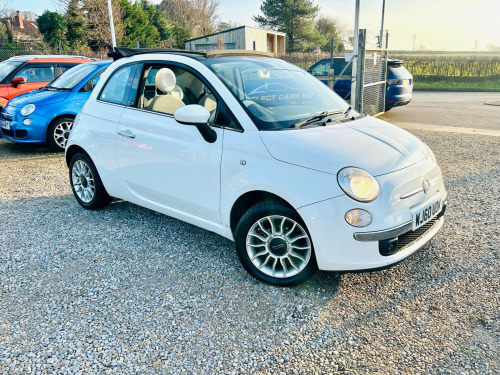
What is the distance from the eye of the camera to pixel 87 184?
15.7ft

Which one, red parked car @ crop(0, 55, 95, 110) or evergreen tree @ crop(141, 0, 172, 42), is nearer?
red parked car @ crop(0, 55, 95, 110)

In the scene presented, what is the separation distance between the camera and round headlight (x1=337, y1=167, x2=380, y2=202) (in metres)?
2.76

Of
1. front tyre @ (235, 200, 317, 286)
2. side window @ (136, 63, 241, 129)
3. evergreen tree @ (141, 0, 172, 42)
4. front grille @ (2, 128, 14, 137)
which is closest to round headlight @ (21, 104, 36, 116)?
front grille @ (2, 128, 14, 137)

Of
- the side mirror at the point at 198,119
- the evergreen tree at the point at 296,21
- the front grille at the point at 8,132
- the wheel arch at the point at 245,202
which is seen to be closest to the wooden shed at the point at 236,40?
the evergreen tree at the point at 296,21

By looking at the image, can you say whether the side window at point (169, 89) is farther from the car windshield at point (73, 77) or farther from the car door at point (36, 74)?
the car door at point (36, 74)

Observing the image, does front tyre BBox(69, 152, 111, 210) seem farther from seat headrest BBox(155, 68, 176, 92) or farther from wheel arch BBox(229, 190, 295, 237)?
wheel arch BBox(229, 190, 295, 237)

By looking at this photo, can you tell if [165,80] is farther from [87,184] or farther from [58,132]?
[58,132]

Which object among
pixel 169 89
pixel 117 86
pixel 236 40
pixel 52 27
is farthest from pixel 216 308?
pixel 236 40

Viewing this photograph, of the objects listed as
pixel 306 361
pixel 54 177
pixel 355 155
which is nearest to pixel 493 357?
pixel 306 361

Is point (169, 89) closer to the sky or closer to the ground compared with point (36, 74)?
closer to the ground

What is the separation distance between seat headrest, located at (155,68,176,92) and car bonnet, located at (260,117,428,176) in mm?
1273

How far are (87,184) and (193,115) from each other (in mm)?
2202

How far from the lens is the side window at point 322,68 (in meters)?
12.4

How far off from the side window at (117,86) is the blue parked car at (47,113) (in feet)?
12.2
